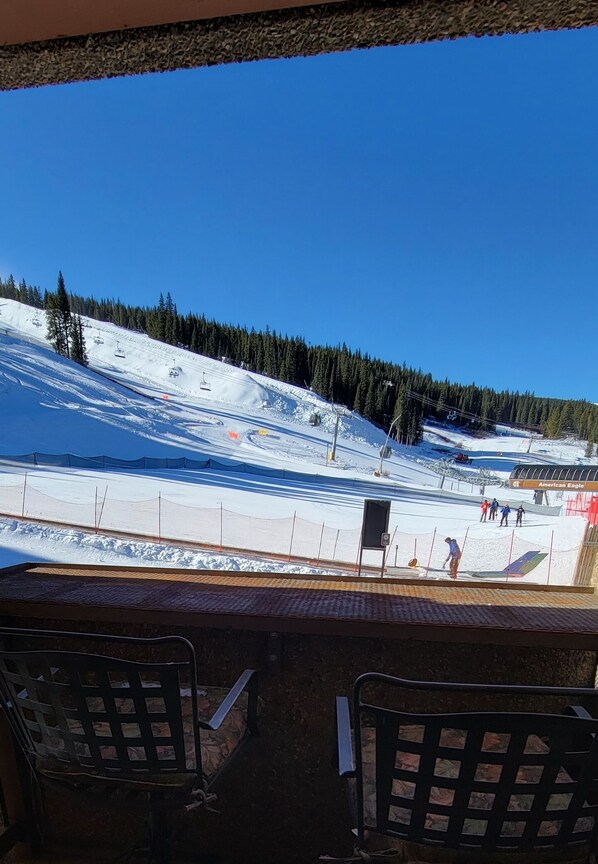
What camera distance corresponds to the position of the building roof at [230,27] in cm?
85

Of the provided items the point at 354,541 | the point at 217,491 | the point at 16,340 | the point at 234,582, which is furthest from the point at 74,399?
the point at 234,582

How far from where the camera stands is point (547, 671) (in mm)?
1515

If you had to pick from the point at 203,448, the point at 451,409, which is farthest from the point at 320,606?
the point at 451,409

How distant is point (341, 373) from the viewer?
6412cm

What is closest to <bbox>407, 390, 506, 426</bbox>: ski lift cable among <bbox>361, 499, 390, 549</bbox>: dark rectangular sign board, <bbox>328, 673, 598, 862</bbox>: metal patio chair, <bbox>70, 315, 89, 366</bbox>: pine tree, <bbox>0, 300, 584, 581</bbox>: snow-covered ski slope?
<bbox>0, 300, 584, 581</bbox>: snow-covered ski slope

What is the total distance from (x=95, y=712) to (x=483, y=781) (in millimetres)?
796

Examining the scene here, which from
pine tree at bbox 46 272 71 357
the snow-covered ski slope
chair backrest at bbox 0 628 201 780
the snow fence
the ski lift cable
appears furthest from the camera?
the ski lift cable

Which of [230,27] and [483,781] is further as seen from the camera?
[230,27]

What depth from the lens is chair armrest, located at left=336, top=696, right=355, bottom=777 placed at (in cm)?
91

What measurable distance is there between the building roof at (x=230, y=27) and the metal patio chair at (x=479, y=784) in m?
1.29

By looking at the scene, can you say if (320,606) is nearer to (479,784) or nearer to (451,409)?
(479,784)

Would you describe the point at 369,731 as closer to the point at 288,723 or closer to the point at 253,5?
the point at 288,723

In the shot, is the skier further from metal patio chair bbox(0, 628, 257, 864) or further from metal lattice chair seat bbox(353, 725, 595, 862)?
metal patio chair bbox(0, 628, 257, 864)

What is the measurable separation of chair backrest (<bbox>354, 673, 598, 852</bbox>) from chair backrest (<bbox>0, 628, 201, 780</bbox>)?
0.40 meters
